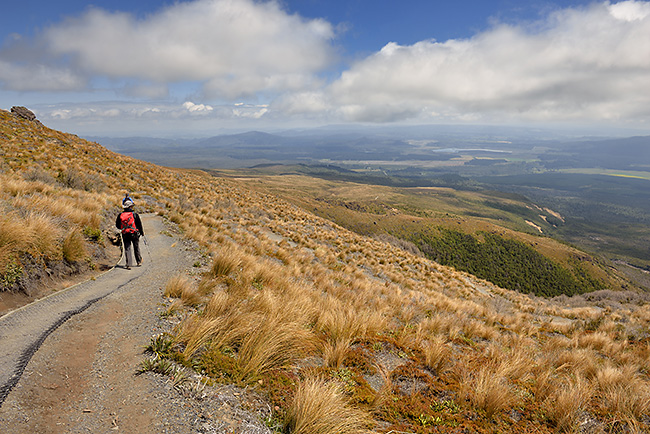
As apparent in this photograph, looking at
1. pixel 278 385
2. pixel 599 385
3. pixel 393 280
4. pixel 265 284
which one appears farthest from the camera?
pixel 393 280

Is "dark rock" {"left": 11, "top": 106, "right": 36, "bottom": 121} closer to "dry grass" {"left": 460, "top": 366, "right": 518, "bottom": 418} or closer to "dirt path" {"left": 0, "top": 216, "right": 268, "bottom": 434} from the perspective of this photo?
"dirt path" {"left": 0, "top": 216, "right": 268, "bottom": 434}

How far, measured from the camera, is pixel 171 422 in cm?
325

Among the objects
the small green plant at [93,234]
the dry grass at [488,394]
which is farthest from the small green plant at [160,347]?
the small green plant at [93,234]

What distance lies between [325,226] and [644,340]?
85.4 ft

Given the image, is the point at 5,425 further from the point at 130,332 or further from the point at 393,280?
the point at 393,280

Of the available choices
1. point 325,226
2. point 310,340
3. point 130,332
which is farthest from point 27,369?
point 325,226

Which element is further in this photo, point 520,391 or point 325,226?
point 325,226

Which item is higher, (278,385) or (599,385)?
(278,385)

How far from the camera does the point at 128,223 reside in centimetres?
920

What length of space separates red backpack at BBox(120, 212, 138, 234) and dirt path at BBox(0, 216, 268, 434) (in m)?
3.38

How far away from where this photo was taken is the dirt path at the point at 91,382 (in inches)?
123

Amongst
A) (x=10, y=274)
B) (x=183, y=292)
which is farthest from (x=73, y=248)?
(x=183, y=292)

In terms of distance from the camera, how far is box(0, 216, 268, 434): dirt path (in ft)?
10.3

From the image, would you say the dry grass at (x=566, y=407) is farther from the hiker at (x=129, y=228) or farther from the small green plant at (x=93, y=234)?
the small green plant at (x=93, y=234)
